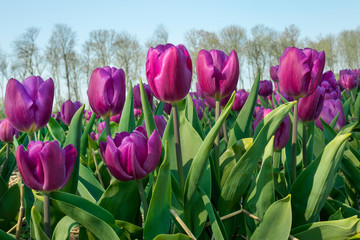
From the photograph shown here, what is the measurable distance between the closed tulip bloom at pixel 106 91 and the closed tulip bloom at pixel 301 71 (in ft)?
1.57

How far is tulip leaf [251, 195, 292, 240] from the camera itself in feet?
2.69

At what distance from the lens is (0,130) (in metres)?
1.69

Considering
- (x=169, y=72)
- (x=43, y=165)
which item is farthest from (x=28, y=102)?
(x=169, y=72)

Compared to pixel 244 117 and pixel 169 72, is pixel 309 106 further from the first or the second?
pixel 169 72

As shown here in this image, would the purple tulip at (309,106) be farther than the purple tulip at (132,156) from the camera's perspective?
Yes

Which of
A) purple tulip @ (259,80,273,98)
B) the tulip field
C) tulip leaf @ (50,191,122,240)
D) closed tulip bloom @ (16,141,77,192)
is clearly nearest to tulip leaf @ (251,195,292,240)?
the tulip field

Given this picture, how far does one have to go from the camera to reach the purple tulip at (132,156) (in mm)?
800

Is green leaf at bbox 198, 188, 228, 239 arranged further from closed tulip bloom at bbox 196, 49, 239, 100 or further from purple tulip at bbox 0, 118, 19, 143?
purple tulip at bbox 0, 118, 19, 143

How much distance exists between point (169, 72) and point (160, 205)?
30 cm

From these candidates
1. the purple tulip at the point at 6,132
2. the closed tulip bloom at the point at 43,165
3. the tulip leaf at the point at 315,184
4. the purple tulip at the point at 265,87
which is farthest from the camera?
the purple tulip at the point at 265,87

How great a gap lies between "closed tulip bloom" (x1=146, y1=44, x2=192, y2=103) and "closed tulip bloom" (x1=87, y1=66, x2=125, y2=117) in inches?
9.5

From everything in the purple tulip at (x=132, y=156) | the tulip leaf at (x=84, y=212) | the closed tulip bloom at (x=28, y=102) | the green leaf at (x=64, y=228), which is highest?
the closed tulip bloom at (x=28, y=102)

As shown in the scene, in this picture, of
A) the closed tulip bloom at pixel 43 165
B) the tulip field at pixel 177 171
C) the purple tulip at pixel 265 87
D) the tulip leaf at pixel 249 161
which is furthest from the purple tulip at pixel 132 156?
the purple tulip at pixel 265 87

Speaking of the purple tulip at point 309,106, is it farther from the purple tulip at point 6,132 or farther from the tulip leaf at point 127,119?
the purple tulip at point 6,132
